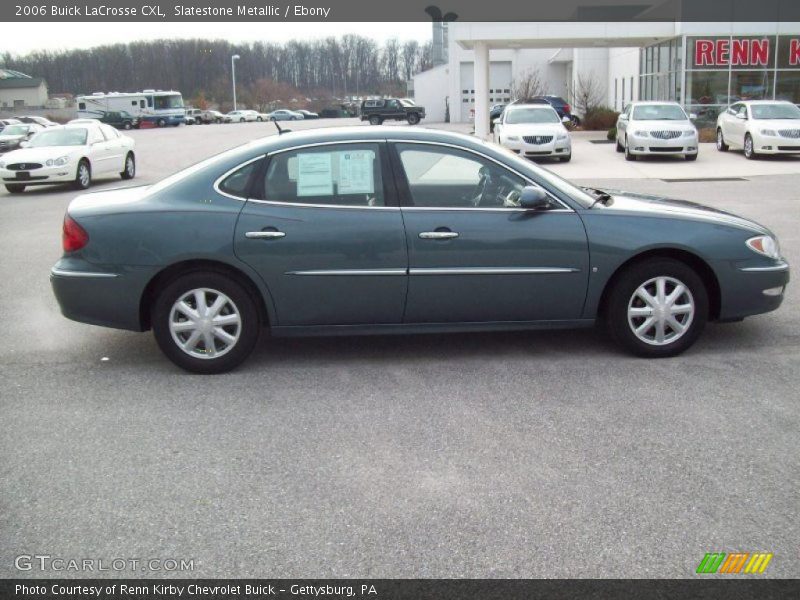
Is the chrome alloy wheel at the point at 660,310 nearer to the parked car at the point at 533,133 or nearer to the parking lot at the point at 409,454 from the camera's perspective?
the parking lot at the point at 409,454

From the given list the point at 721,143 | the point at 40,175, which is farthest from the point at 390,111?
the point at 40,175

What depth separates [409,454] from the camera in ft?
14.1

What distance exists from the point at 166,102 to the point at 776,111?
2414 inches

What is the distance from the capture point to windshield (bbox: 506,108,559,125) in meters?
23.6

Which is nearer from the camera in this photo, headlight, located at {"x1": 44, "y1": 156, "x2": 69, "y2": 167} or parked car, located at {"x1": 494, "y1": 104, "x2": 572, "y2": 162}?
headlight, located at {"x1": 44, "y1": 156, "x2": 69, "y2": 167}

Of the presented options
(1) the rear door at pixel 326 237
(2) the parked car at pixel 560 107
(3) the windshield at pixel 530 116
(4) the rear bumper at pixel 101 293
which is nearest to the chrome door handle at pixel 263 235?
(1) the rear door at pixel 326 237

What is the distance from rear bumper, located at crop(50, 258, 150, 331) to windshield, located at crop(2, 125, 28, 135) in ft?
111

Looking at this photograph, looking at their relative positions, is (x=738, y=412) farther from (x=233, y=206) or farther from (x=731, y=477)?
(x=233, y=206)

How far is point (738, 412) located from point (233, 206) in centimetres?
329

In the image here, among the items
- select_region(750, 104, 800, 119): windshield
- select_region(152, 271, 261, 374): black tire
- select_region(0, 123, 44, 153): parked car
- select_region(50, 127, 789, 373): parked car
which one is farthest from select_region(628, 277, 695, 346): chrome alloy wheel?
select_region(0, 123, 44, 153): parked car

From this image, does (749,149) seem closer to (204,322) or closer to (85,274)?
(204,322)

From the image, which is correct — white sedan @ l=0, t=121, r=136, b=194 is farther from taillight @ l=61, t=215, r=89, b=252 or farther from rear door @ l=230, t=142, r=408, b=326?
rear door @ l=230, t=142, r=408, b=326

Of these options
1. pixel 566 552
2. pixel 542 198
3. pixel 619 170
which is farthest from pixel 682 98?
pixel 566 552

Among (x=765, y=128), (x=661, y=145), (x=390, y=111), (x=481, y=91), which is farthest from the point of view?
(x=390, y=111)
